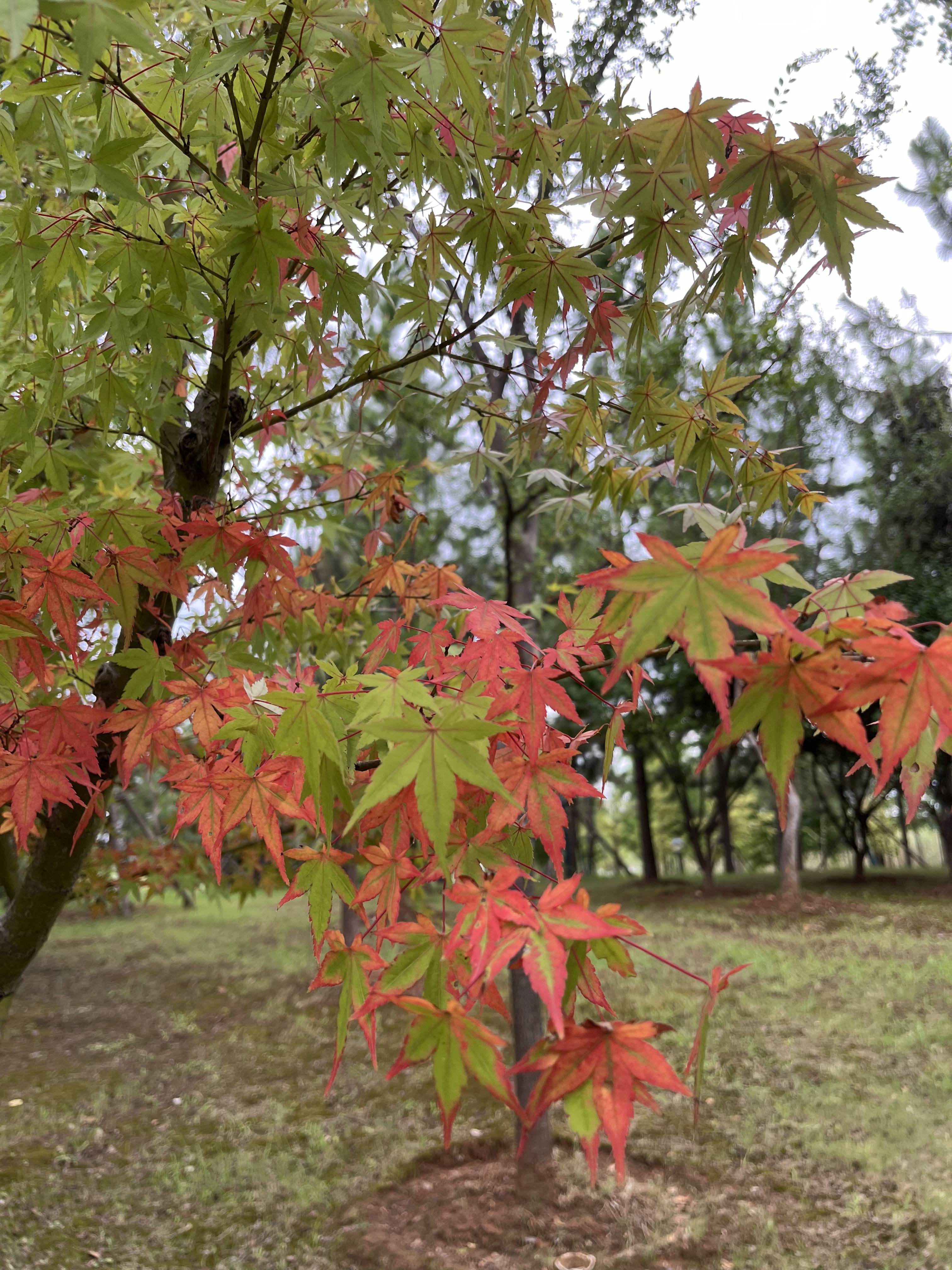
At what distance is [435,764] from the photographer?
2.96 ft

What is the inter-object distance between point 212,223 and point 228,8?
0.48 metres

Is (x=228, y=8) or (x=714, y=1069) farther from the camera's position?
(x=714, y=1069)

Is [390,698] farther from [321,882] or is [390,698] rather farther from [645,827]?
[645,827]

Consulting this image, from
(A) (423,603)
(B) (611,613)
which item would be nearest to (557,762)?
(B) (611,613)

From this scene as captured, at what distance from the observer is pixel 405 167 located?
1.53m

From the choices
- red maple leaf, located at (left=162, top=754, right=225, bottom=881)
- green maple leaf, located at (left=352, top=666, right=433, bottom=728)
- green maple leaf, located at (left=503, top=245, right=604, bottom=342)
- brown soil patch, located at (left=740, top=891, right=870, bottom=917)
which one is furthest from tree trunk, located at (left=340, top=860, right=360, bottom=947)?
green maple leaf, located at (left=352, top=666, right=433, bottom=728)

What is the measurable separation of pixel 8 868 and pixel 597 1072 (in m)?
2.73

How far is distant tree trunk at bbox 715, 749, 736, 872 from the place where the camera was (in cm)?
1247

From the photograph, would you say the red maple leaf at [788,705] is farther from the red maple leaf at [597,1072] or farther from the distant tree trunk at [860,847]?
the distant tree trunk at [860,847]

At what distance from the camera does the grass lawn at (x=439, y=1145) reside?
323cm

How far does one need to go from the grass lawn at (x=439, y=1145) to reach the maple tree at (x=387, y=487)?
2.08m

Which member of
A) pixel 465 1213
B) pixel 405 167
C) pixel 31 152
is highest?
pixel 405 167

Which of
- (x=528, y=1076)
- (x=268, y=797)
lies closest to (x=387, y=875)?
(x=268, y=797)

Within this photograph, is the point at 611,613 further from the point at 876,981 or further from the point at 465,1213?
the point at 876,981
